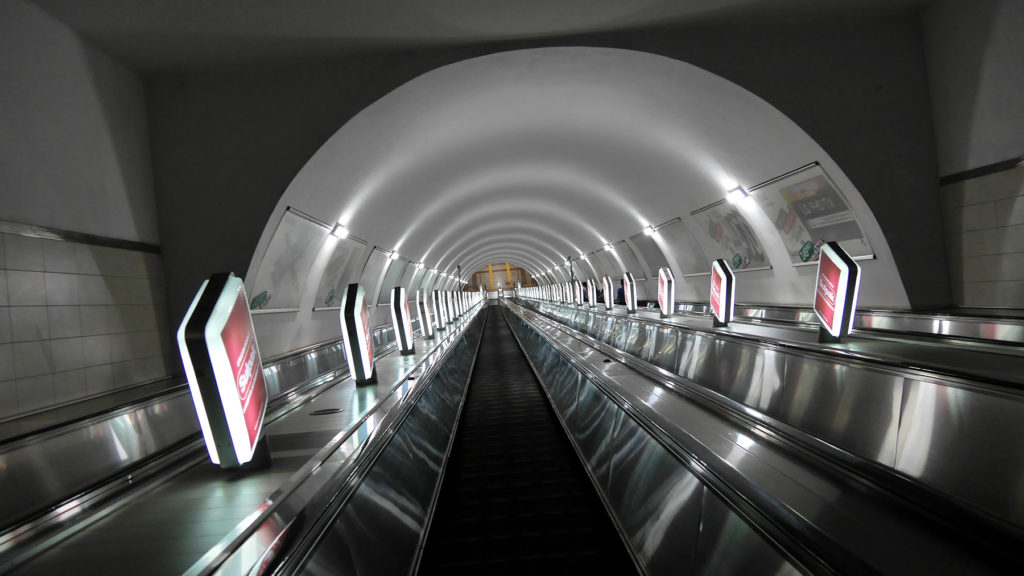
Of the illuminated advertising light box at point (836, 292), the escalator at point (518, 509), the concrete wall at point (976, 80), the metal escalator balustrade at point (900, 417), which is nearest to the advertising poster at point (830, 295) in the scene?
the illuminated advertising light box at point (836, 292)

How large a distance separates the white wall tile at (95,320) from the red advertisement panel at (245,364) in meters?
3.81

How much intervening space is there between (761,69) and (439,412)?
620 centimetres

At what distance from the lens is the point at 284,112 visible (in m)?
7.52

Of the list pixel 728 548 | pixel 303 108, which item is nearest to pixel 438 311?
pixel 303 108

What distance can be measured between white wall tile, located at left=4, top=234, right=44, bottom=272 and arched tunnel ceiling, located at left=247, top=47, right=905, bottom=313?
275cm

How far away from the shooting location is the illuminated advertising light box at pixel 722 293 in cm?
1052

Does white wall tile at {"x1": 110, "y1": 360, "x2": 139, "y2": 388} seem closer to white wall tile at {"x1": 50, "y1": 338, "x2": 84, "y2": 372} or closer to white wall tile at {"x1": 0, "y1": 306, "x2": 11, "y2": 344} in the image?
white wall tile at {"x1": 50, "y1": 338, "x2": 84, "y2": 372}

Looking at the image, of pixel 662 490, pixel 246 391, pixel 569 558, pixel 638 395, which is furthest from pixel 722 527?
pixel 246 391

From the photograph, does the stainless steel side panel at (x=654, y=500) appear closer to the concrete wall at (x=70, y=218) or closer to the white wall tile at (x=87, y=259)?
the concrete wall at (x=70, y=218)

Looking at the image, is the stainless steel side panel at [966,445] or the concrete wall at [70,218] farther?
the concrete wall at [70,218]

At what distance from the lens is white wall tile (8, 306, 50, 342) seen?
5.28 metres

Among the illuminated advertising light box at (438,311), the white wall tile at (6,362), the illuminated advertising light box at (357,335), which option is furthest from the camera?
the illuminated advertising light box at (438,311)

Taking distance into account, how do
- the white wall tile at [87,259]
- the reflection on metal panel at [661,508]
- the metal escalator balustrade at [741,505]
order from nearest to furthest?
the metal escalator balustrade at [741,505]
the reflection on metal panel at [661,508]
the white wall tile at [87,259]

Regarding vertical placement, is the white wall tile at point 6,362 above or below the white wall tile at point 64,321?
below
